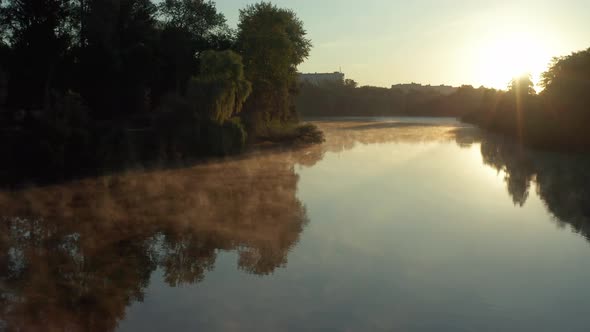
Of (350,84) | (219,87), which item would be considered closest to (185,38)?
(219,87)

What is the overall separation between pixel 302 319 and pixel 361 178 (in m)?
17.7

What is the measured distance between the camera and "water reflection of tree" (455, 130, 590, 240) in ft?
58.6

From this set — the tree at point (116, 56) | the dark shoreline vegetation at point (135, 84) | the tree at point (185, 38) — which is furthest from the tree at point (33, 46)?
the tree at point (185, 38)

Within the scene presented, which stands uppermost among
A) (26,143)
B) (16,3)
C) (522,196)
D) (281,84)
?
(16,3)

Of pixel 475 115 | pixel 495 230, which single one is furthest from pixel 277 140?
pixel 475 115

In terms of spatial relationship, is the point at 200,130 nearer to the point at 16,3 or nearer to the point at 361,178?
the point at 361,178

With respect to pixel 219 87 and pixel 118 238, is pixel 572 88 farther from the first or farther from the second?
pixel 118 238

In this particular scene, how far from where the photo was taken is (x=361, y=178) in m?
26.0

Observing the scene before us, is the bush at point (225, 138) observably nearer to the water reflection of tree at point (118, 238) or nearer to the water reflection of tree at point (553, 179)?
the water reflection of tree at point (118, 238)

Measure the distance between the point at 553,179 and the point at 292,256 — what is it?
18647 mm

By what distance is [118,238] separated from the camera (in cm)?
1366

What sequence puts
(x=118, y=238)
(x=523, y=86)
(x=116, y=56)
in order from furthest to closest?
(x=523, y=86) → (x=116, y=56) → (x=118, y=238)


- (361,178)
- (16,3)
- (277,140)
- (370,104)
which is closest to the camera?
(361,178)

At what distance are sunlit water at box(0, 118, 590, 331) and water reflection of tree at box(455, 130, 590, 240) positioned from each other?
0.19 m
